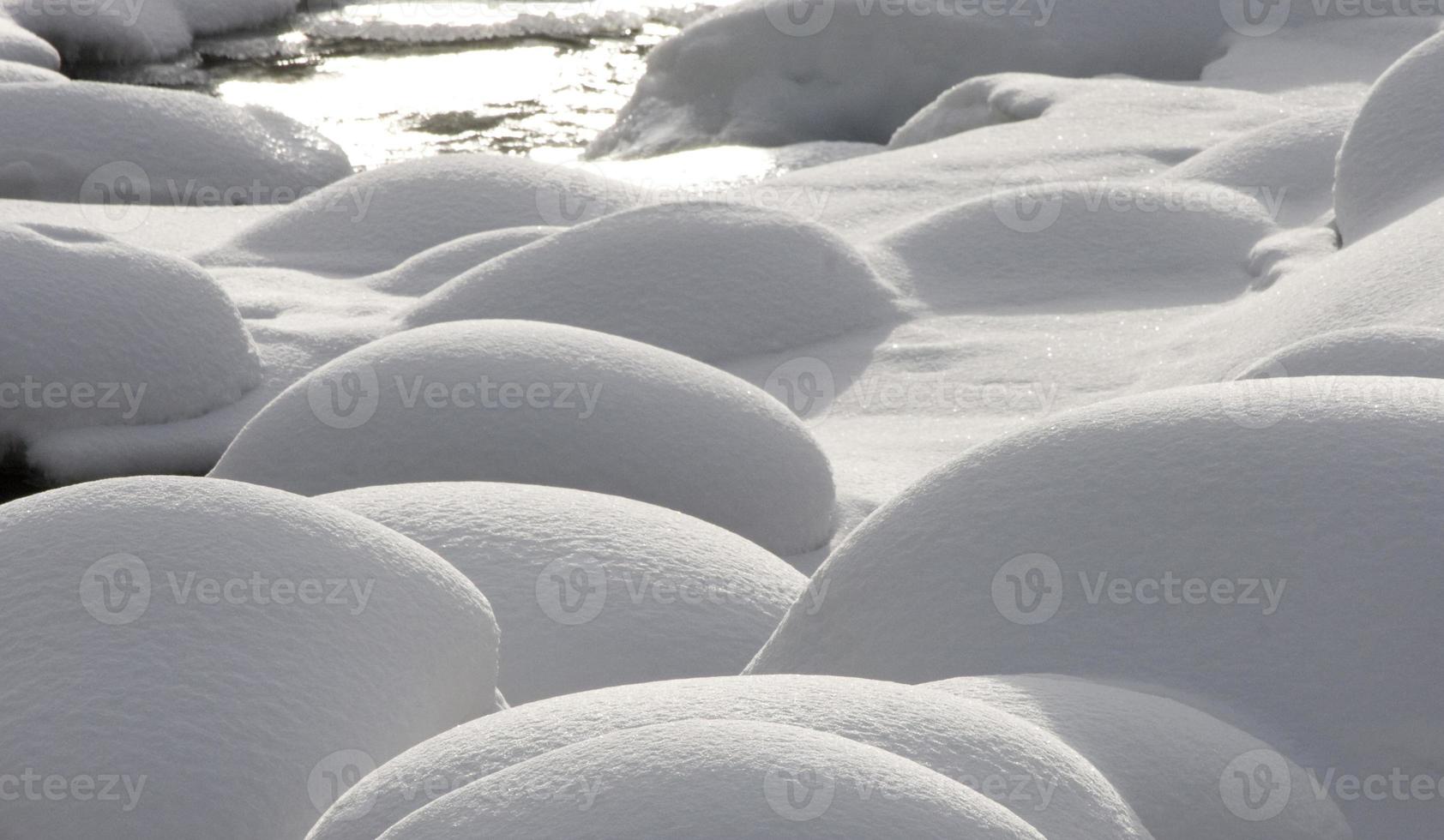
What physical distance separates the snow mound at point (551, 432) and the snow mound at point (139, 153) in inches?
83.5

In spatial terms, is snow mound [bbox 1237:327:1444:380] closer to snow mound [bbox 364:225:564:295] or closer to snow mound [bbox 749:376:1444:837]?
snow mound [bbox 749:376:1444:837]

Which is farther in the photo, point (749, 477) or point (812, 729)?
point (749, 477)

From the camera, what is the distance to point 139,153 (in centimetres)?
503

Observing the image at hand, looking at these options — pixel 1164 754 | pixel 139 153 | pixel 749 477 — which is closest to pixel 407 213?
pixel 139 153

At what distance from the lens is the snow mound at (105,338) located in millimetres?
3125

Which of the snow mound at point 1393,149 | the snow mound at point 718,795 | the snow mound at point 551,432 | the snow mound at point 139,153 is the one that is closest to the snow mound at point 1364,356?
the snow mound at point 551,432

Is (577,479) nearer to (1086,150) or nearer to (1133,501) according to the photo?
(1133,501)

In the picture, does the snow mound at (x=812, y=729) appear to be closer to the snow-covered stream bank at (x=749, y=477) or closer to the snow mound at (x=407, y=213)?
the snow-covered stream bank at (x=749, y=477)

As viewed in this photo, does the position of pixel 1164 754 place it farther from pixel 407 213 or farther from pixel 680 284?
pixel 407 213

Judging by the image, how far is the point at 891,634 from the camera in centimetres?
176

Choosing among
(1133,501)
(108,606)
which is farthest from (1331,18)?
(108,606)

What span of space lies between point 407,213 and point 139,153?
118cm

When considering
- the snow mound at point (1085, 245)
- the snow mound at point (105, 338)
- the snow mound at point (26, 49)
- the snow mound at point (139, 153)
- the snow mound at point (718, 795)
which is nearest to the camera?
the snow mound at point (718, 795)

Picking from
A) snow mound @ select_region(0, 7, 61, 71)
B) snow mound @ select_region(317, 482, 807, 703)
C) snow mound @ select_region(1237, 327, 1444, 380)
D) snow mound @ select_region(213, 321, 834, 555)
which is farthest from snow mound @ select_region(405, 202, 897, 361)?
snow mound @ select_region(0, 7, 61, 71)
